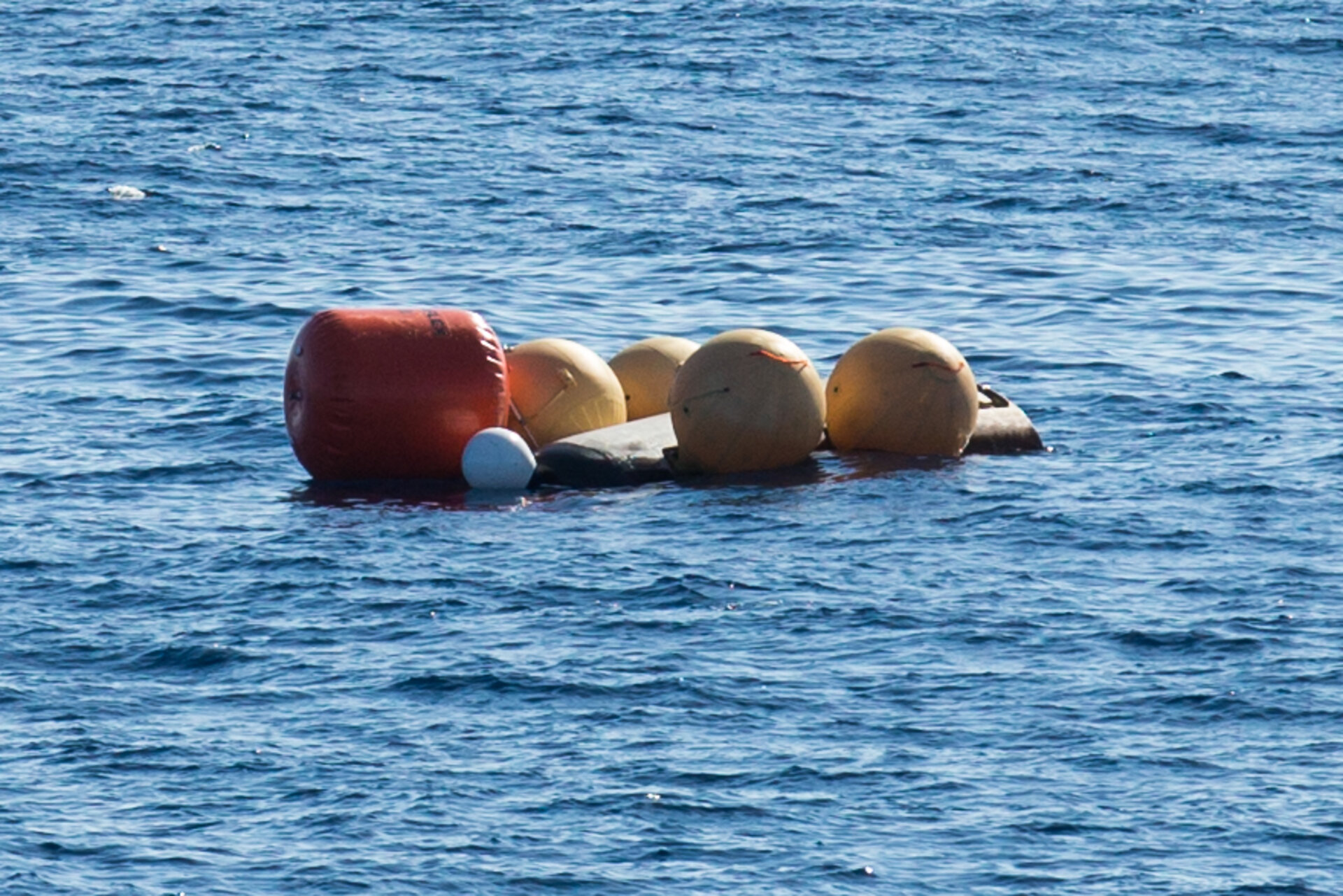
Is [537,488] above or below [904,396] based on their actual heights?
below

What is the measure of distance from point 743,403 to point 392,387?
3.02m

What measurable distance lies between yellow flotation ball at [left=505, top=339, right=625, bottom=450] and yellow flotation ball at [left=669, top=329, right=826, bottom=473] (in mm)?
911

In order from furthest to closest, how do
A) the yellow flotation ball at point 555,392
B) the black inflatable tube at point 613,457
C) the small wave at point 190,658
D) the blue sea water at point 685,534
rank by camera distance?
the yellow flotation ball at point 555,392 → the black inflatable tube at point 613,457 → the small wave at point 190,658 → the blue sea water at point 685,534

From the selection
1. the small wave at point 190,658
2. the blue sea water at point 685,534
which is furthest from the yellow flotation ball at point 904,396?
the small wave at point 190,658

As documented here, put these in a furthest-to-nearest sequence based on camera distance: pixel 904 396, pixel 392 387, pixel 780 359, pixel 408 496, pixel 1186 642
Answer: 1. pixel 904 396
2. pixel 780 359
3. pixel 408 496
4. pixel 392 387
5. pixel 1186 642

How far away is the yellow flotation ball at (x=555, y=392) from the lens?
744 inches

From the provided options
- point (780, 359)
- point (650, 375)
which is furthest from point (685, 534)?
point (650, 375)

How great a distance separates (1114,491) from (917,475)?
1.71 meters

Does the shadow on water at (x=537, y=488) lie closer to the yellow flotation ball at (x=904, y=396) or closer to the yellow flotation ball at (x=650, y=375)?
the yellow flotation ball at (x=904, y=396)

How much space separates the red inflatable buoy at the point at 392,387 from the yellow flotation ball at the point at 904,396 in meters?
3.14

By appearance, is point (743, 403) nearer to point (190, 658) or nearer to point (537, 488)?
point (537, 488)

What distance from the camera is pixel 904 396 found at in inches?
740

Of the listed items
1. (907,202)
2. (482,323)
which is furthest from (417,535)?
(907,202)

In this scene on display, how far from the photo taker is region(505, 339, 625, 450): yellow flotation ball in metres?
18.9
